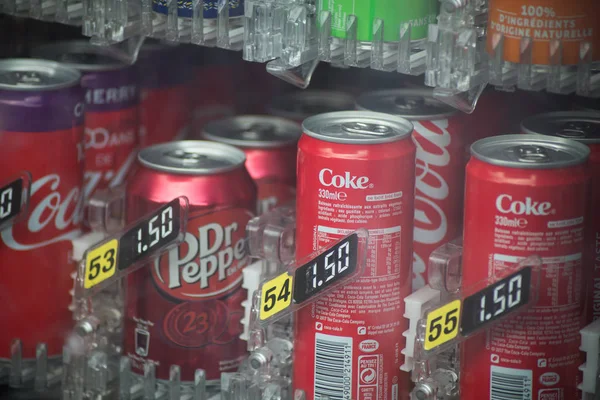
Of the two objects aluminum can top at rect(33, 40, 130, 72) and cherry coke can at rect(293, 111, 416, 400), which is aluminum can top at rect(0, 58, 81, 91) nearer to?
aluminum can top at rect(33, 40, 130, 72)

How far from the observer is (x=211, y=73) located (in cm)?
229

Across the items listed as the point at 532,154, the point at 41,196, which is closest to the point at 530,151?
the point at 532,154

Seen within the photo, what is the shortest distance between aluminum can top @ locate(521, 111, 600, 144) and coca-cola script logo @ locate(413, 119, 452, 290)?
126 mm

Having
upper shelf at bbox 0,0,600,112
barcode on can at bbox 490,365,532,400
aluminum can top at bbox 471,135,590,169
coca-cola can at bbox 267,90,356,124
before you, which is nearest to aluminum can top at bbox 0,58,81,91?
upper shelf at bbox 0,0,600,112

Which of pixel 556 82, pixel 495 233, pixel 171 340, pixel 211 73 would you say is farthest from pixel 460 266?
pixel 211 73

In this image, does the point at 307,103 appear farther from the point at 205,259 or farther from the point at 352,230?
the point at 352,230

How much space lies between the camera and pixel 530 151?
1.58 metres

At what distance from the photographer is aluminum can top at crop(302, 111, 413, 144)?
1.59m

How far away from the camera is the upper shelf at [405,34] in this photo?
1.45 meters

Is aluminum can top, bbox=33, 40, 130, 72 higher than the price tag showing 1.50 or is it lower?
higher

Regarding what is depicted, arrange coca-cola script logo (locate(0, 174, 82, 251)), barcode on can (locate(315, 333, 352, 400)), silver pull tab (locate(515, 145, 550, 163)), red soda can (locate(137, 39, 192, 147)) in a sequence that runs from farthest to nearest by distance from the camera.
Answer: red soda can (locate(137, 39, 192, 147)) < coca-cola script logo (locate(0, 174, 82, 251)) < barcode on can (locate(315, 333, 352, 400)) < silver pull tab (locate(515, 145, 550, 163))

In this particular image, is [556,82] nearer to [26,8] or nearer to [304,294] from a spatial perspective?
[304,294]

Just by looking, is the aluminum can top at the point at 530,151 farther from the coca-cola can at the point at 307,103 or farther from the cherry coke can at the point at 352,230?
the coca-cola can at the point at 307,103

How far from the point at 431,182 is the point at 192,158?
406 mm
